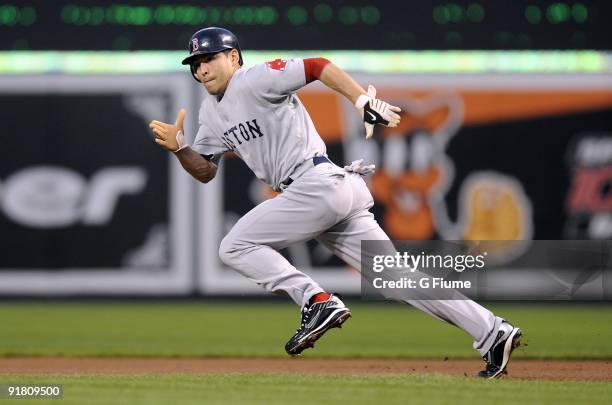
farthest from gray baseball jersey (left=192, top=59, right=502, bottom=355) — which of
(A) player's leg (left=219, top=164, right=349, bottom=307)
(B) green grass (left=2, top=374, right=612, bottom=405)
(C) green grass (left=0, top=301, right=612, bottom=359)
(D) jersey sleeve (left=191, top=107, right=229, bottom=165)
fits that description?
(C) green grass (left=0, top=301, right=612, bottom=359)

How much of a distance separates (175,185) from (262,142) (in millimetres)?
4680

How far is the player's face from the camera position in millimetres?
5230

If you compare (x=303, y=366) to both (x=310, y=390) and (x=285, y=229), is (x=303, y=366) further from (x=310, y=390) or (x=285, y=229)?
(x=310, y=390)

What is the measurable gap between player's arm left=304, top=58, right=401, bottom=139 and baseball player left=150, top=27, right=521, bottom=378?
0.07m

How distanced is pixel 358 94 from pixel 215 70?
74cm

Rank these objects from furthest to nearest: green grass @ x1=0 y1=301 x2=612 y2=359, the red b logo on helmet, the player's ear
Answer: green grass @ x1=0 y1=301 x2=612 y2=359 → the player's ear → the red b logo on helmet

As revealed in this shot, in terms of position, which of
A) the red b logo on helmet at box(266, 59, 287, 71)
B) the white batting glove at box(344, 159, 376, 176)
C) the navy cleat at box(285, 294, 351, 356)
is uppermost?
the red b logo on helmet at box(266, 59, 287, 71)

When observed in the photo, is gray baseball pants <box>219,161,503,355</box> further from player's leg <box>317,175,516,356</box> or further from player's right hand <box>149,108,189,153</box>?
player's right hand <box>149,108,189,153</box>

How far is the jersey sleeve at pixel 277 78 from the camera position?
198 inches

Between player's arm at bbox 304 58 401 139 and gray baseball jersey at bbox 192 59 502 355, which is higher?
player's arm at bbox 304 58 401 139

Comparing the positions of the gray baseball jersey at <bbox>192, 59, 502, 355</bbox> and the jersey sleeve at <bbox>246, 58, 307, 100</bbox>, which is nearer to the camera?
the jersey sleeve at <bbox>246, 58, 307, 100</bbox>

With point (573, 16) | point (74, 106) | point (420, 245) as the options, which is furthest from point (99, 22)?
point (573, 16)

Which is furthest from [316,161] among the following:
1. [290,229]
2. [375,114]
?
[375,114]

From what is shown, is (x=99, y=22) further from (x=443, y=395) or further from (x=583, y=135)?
(x=443, y=395)
